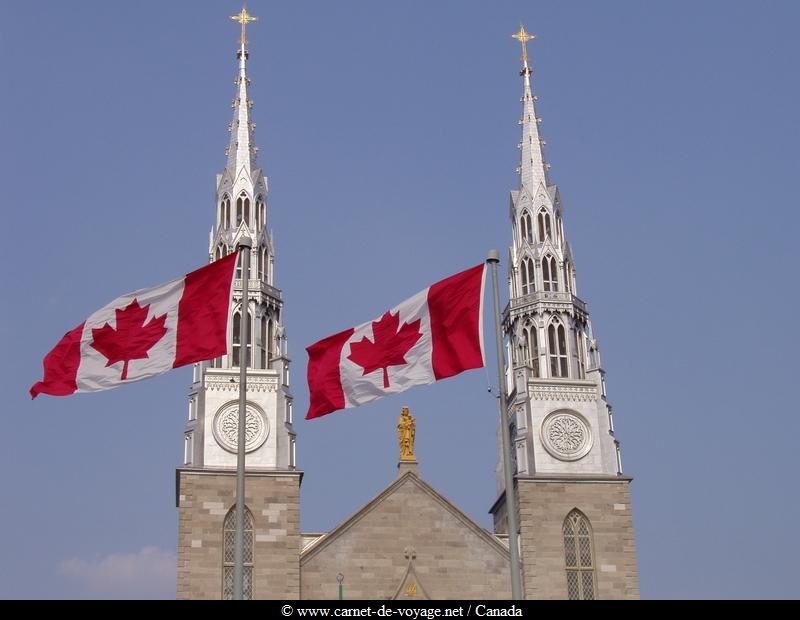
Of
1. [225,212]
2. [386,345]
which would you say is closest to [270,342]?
[225,212]

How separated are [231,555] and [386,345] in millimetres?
23190

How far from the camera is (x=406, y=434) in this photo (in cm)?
5362

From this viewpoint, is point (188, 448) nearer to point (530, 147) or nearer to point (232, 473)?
point (232, 473)

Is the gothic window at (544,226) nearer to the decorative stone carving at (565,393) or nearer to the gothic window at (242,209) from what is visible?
the decorative stone carving at (565,393)

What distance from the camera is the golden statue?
2105 inches

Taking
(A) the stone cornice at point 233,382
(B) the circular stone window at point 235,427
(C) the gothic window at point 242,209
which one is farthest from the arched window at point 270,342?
(C) the gothic window at point 242,209

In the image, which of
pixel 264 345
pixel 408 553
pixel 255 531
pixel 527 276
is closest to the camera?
pixel 255 531

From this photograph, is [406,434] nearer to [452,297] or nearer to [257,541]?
[257,541]

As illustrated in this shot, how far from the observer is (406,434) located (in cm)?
5362

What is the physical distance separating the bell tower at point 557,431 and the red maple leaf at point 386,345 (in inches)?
934

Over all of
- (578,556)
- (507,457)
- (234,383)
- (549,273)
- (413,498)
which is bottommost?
(507,457)

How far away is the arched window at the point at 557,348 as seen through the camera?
55688 mm

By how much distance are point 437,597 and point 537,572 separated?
12.9 feet

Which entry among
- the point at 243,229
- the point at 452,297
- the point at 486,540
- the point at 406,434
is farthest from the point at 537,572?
the point at 452,297
